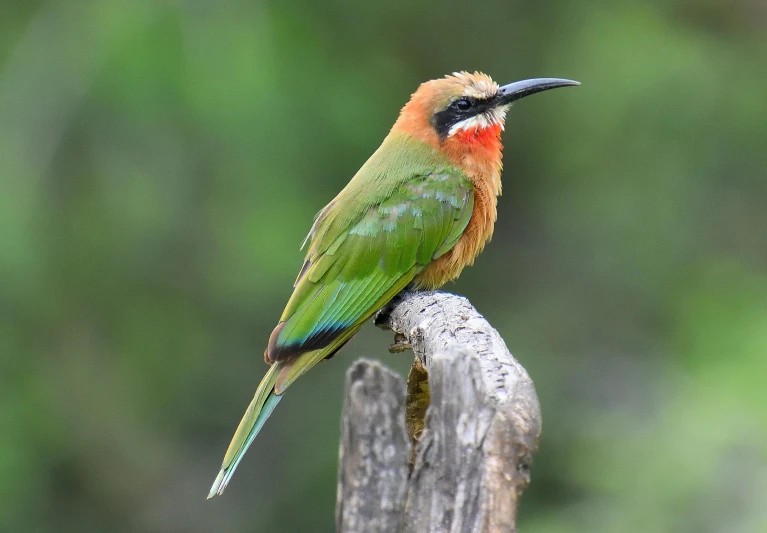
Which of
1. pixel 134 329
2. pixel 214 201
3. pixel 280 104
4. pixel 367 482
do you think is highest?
pixel 280 104

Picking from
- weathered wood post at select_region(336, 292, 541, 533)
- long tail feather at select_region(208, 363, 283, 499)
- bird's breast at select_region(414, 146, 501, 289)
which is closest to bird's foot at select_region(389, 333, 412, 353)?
long tail feather at select_region(208, 363, 283, 499)

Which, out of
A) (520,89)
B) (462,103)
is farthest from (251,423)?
(520,89)

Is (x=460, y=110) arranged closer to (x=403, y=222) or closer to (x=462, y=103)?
(x=462, y=103)

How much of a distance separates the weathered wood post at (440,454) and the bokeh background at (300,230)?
3.81 m

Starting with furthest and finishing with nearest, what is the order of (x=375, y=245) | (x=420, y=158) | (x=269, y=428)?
(x=269, y=428), (x=420, y=158), (x=375, y=245)

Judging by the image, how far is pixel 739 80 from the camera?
26.8ft

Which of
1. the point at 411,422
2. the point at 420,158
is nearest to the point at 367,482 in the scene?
the point at 411,422

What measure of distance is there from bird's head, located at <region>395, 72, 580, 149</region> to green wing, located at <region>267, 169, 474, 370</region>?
0.73 ft

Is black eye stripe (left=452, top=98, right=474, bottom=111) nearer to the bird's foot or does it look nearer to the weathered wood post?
the bird's foot

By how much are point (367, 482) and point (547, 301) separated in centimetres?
659

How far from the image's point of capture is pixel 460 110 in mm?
4797

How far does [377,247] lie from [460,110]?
823 mm

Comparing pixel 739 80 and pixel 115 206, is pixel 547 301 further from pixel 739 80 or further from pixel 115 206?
pixel 115 206

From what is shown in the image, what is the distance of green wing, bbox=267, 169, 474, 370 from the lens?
422 cm
